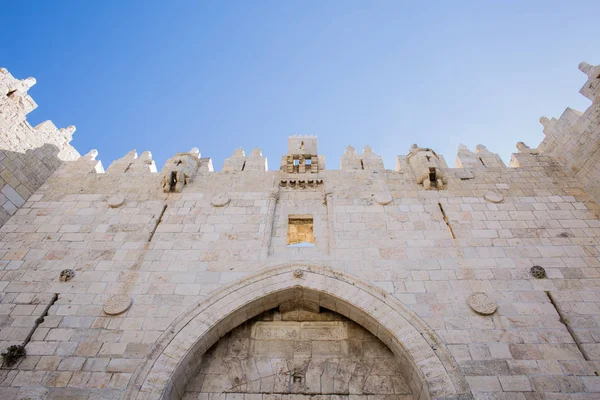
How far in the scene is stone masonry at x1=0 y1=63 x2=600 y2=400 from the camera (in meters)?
5.40

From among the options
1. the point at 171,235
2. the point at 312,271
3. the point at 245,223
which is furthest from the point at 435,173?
the point at 171,235

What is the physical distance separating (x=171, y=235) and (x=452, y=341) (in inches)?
217

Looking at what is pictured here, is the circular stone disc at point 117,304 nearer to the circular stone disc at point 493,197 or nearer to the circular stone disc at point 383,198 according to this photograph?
the circular stone disc at point 383,198

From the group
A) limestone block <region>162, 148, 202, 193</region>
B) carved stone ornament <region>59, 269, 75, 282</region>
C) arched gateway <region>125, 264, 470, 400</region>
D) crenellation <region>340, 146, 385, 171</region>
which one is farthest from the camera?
crenellation <region>340, 146, 385, 171</region>

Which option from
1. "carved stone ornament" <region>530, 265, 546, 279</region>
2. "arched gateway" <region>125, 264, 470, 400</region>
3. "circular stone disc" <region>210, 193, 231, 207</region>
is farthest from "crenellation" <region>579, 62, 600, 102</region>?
"circular stone disc" <region>210, 193, 231, 207</region>

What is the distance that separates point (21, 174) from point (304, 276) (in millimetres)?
7241

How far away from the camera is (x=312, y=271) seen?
6594 millimetres

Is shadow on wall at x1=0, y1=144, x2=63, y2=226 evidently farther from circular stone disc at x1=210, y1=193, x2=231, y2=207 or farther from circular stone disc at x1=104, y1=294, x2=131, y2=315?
circular stone disc at x1=210, y1=193, x2=231, y2=207

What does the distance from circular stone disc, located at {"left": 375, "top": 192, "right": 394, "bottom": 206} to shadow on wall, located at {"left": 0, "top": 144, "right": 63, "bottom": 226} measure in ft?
26.4

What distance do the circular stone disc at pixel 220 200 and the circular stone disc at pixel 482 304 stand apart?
5.23 m

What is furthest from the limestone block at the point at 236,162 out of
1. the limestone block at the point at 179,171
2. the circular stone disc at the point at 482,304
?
the circular stone disc at the point at 482,304

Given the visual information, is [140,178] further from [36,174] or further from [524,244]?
[524,244]

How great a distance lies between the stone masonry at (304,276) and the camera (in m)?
5.40

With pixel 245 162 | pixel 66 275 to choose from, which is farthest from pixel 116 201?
pixel 245 162
